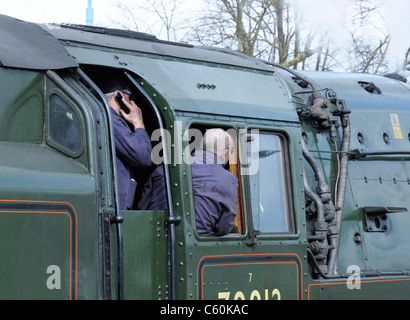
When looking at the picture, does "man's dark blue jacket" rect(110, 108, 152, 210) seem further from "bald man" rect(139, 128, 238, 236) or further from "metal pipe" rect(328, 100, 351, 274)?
"metal pipe" rect(328, 100, 351, 274)

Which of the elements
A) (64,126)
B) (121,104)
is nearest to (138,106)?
(121,104)

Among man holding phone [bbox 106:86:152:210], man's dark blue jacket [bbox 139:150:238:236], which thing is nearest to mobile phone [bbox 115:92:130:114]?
man holding phone [bbox 106:86:152:210]

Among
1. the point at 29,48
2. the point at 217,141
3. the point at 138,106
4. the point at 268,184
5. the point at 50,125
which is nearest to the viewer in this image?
the point at 50,125

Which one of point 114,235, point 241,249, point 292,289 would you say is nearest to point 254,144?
point 241,249

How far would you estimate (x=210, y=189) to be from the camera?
4.85 meters

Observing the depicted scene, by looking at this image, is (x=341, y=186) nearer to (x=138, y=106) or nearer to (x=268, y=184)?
(x=268, y=184)

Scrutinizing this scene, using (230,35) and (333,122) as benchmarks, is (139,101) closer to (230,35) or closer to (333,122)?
(333,122)

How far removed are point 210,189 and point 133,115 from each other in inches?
30.2

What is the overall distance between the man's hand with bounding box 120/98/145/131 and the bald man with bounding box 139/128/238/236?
350 mm

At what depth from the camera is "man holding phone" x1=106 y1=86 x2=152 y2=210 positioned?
4.68m

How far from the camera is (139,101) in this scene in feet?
16.7

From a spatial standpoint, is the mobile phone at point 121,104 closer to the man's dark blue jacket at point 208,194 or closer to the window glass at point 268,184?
the man's dark blue jacket at point 208,194
